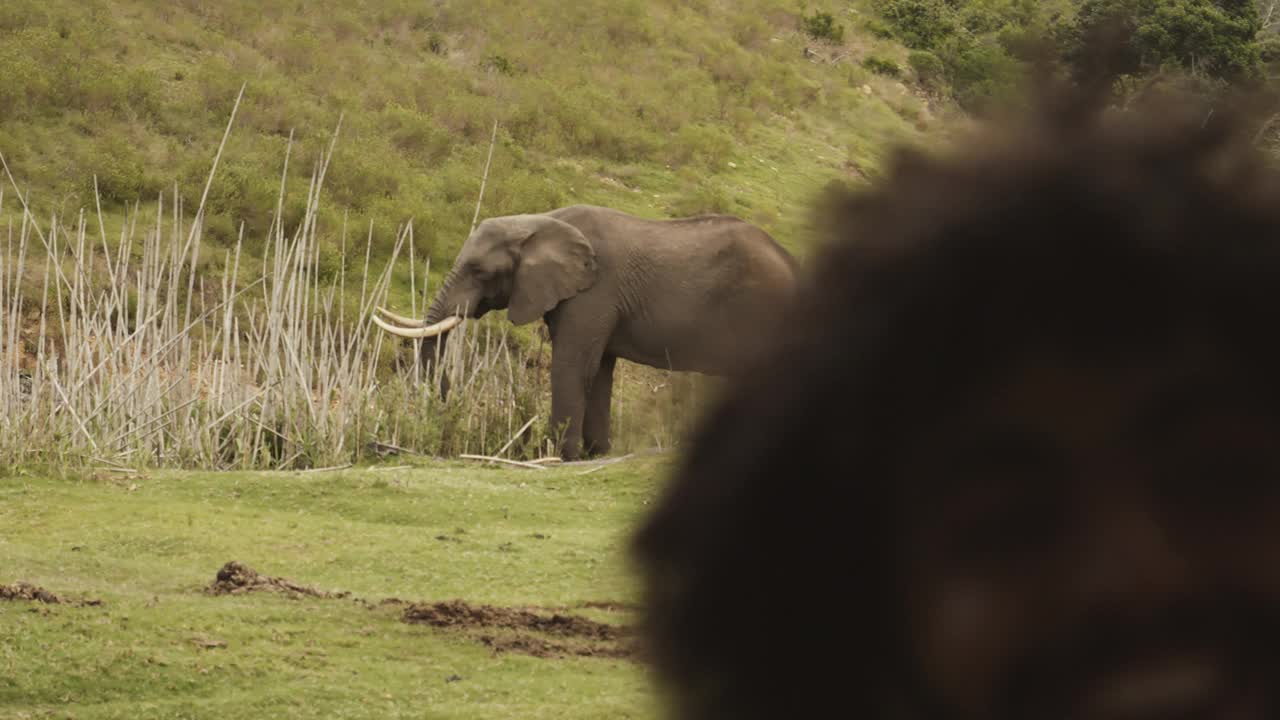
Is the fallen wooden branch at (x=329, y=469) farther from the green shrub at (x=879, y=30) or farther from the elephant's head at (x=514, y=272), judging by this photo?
the green shrub at (x=879, y=30)

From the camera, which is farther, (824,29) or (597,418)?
(824,29)

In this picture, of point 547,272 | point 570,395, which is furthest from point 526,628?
point 547,272

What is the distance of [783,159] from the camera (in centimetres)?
2266

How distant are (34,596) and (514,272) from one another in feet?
20.3

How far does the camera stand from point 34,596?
411cm

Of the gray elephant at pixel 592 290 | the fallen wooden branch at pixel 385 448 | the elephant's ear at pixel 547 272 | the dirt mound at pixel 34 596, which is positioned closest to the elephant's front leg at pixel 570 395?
the gray elephant at pixel 592 290

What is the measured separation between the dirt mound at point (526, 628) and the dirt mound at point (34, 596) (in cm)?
84

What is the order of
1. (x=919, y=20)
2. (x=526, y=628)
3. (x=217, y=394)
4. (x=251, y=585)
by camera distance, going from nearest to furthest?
(x=526, y=628), (x=251, y=585), (x=217, y=394), (x=919, y=20)

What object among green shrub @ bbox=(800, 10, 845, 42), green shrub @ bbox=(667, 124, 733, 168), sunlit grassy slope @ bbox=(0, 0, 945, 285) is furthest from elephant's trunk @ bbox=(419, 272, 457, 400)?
green shrub @ bbox=(800, 10, 845, 42)

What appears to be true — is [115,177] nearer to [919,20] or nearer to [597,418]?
[597,418]

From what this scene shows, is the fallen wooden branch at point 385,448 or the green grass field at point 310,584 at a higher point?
the green grass field at point 310,584

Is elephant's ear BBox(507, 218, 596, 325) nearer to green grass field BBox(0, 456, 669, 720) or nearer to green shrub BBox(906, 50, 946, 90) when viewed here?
green grass field BBox(0, 456, 669, 720)

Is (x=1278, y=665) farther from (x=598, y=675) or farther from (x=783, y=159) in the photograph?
(x=783, y=159)

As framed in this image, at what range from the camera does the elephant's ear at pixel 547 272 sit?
9.99 meters
